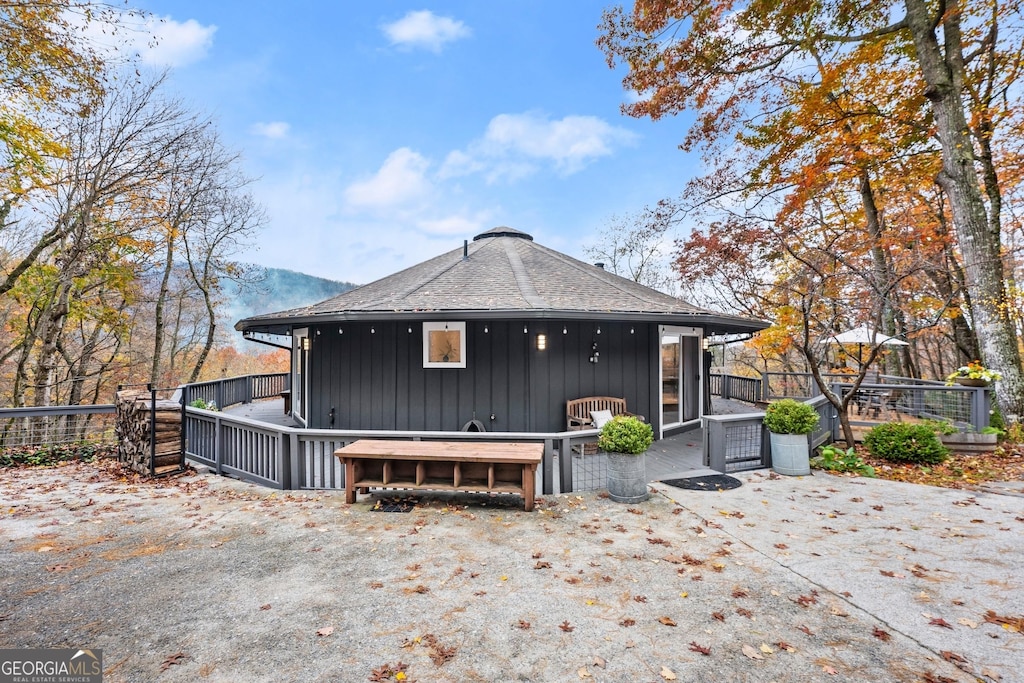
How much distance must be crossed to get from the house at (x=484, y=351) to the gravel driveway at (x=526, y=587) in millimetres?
2506

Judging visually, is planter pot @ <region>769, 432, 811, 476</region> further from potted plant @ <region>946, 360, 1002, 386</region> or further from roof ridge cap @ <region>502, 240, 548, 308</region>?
potted plant @ <region>946, 360, 1002, 386</region>

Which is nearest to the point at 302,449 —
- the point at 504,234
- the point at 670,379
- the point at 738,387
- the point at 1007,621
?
the point at 1007,621

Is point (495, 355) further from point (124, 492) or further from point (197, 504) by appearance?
point (124, 492)

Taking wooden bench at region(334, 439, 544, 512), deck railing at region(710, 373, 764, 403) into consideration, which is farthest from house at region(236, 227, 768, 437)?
deck railing at region(710, 373, 764, 403)

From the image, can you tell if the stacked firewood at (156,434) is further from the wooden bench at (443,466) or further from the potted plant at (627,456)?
the potted plant at (627,456)

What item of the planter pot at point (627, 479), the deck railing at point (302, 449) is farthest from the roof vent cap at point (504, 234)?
the planter pot at point (627, 479)

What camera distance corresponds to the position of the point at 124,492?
5.09 metres

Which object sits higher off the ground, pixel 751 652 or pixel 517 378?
pixel 517 378

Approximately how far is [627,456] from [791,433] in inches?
105

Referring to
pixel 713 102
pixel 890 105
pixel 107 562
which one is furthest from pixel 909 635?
pixel 890 105

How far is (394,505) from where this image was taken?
4.49 meters

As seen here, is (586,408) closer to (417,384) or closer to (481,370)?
(481,370)

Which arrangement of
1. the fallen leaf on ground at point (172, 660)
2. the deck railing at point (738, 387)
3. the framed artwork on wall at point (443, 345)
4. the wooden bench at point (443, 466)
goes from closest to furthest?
the fallen leaf on ground at point (172, 660), the wooden bench at point (443, 466), the framed artwork on wall at point (443, 345), the deck railing at point (738, 387)

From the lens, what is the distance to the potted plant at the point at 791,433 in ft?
18.2
